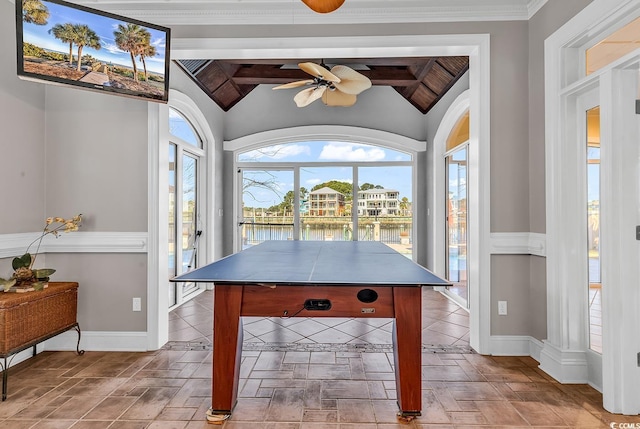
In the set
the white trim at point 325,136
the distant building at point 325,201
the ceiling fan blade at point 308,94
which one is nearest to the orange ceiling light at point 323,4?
the ceiling fan blade at point 308,94

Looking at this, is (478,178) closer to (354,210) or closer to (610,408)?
(610,408)

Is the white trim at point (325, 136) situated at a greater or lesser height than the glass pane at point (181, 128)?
greater

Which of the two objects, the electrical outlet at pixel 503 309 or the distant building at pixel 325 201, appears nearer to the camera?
the electrical outlet at pixel 503 309

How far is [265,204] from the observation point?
616 centimetres

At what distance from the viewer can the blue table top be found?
179cm

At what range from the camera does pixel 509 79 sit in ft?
9.90

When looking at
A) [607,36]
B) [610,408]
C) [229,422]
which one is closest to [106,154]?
[229,422]

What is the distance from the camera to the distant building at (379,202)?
19.9 ft

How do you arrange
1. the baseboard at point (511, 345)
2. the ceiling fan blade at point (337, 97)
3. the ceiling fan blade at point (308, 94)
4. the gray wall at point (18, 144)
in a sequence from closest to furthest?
the gray wall at point (18, 144)
the baseboard at point (511, 345)
the ceiling fan blade at point (308, 94)
the ceiling fan blade at point (337, 97)

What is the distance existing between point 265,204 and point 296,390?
4108 millimetres

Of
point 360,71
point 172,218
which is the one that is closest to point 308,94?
point 360,71

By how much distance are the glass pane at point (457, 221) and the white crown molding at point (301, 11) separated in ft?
5.70

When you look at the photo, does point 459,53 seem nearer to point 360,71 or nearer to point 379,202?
point 360,71

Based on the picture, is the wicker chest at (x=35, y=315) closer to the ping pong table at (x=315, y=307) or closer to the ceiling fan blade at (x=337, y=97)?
the ping pong table at (x=315, y=307)
